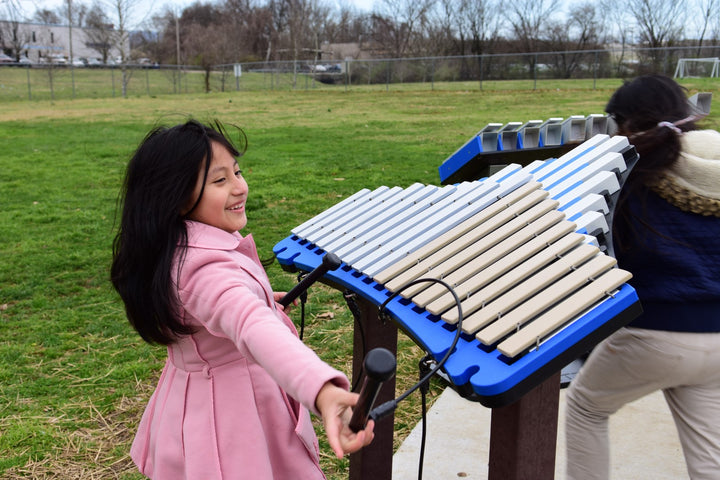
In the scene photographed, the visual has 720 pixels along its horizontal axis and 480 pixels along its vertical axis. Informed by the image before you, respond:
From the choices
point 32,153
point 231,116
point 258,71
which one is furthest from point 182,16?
point 32,153

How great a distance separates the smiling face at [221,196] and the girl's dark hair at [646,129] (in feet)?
4.21

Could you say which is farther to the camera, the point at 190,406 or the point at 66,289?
the point at 66,289

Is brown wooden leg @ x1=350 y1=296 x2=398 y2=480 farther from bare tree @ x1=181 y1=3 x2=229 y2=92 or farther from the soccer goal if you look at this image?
bare tree @ x1=181 y1=3 x2=229 y2=92

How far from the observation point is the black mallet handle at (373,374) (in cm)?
121

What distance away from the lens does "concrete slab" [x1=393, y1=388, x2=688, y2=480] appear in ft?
11.5

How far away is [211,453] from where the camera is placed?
1.93 m

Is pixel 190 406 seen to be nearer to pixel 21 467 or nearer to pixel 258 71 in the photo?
pixel 21 467

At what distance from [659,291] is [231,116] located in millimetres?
22037

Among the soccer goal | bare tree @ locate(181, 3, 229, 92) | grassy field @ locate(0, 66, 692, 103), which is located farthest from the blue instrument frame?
bare tree @ locate(181, 3, 229, 92)

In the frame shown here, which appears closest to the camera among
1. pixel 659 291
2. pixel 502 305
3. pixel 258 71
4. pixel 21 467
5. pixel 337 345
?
pixel 502 305

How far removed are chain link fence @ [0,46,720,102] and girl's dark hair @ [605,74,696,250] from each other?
2782 centimetres

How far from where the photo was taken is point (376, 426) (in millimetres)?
2938

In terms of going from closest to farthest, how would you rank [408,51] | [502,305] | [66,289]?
[502,305] → [66,289] → [408,51]

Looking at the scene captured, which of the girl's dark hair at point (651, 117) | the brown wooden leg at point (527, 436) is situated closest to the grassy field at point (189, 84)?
the girl's dark hair at point (651, 117)
